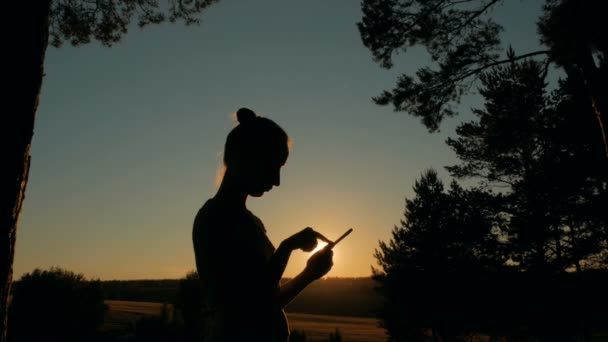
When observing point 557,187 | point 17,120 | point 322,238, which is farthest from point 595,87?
point 557,187

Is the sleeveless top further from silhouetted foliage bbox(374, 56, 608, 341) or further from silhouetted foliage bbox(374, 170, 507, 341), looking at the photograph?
silhouetted foliage bbox(374, 170, 507, 341)

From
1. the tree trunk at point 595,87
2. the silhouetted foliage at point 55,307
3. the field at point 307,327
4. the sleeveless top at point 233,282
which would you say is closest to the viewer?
the sleeveless top at point 233,282

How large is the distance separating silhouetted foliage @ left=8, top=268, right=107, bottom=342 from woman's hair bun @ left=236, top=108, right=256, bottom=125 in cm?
2018

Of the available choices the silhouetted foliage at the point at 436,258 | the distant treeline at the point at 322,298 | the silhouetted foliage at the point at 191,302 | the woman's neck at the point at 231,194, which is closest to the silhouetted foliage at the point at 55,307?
the silhouetted foliage at the point at 191,302

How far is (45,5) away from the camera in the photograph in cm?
229

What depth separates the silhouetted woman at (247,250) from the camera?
1438 mm

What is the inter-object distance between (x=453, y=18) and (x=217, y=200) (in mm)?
8178

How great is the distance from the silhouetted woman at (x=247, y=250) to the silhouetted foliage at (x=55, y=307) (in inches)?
794

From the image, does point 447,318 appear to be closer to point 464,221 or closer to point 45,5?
point 464,221

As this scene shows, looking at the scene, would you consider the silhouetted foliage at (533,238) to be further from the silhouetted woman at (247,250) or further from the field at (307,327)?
the silhouetted woman at (247,250)

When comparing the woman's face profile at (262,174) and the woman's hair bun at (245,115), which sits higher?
the woman's hair bun at (245,115)

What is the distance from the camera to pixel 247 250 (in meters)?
1.50

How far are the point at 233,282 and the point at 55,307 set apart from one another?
21.9m

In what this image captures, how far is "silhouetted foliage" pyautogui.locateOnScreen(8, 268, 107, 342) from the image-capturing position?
59.6 ft
